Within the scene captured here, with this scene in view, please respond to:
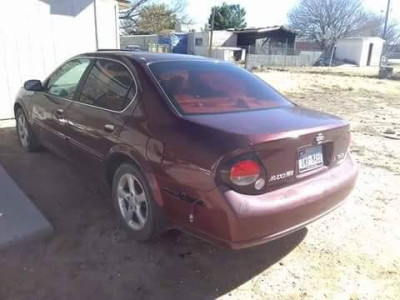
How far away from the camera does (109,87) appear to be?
11.2ft

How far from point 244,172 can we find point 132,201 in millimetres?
1181

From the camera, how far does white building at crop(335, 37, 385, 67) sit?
4197 cm

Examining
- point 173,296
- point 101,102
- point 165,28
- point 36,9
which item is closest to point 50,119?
point 101,102

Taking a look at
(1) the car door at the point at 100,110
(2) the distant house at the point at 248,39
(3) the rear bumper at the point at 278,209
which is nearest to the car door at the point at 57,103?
(1) the car door at the point at 100,110

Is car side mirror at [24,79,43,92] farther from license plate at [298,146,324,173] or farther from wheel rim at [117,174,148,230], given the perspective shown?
license plate at [298,146,324,173]

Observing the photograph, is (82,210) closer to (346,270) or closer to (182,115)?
(182,115)

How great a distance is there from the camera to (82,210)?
12.1ft

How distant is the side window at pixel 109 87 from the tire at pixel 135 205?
0.56 metres

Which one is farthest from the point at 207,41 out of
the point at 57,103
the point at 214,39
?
the point at 57,103

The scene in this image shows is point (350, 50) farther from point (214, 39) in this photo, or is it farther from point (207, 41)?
point (207, 41)

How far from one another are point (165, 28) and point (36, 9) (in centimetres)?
3439

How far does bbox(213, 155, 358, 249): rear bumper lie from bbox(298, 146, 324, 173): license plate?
0.27 ft

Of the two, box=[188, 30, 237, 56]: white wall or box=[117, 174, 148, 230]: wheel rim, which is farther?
box=[188, 30, 237, 56]: white wall

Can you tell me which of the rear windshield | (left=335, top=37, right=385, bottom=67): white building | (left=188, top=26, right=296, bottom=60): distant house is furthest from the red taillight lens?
(left=335, top=37, right=385, bottom=67): white building
